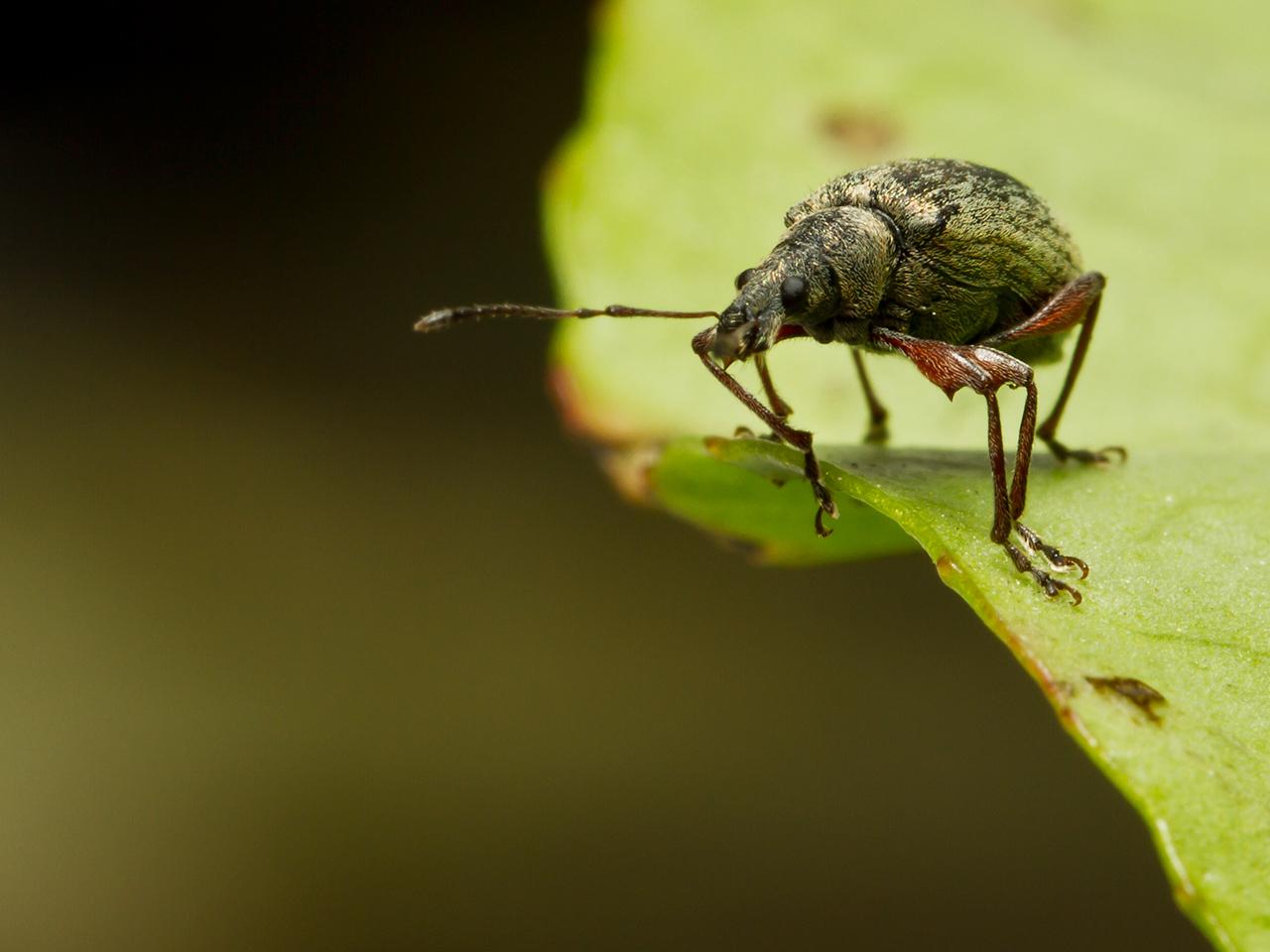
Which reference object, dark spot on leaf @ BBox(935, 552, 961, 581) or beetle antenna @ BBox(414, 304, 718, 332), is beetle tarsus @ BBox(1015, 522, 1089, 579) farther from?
beetle antenna @ BBox(414, 304, 718, 332)

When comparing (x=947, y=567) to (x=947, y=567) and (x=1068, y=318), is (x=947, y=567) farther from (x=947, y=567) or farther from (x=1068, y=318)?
(x=1068, y=318)

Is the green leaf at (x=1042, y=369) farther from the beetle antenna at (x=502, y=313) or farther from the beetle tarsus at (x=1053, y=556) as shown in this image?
the beetle antenna at (x=502, y=313)

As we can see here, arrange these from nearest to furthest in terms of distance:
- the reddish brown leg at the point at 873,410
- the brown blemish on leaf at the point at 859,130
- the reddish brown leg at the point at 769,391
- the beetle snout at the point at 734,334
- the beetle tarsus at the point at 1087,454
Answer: the beetle snout at the point at 734,334, the beetle tarsus at the point at 1087,454, the reddish brown leg at the point at 769,391, the reddish brown leg at the point at 873,410, the brown blemish on leaf at the point at 859,130

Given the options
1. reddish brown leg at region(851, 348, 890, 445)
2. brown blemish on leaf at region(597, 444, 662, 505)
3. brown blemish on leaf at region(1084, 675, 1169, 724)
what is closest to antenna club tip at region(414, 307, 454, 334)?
brown blemish on leaf at region(597, 444, 662, 505)

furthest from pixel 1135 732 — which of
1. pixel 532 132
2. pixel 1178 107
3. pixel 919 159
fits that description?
pixel 532 132

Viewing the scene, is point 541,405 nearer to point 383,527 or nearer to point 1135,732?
point 383,527

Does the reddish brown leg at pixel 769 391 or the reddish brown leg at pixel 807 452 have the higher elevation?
the reddish brown leg at pixel 769 391

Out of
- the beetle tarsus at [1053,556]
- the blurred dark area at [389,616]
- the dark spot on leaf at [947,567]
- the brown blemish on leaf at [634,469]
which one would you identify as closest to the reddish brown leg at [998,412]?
the beetle tarsus at [1053,556]

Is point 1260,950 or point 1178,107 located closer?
point 1260,950
